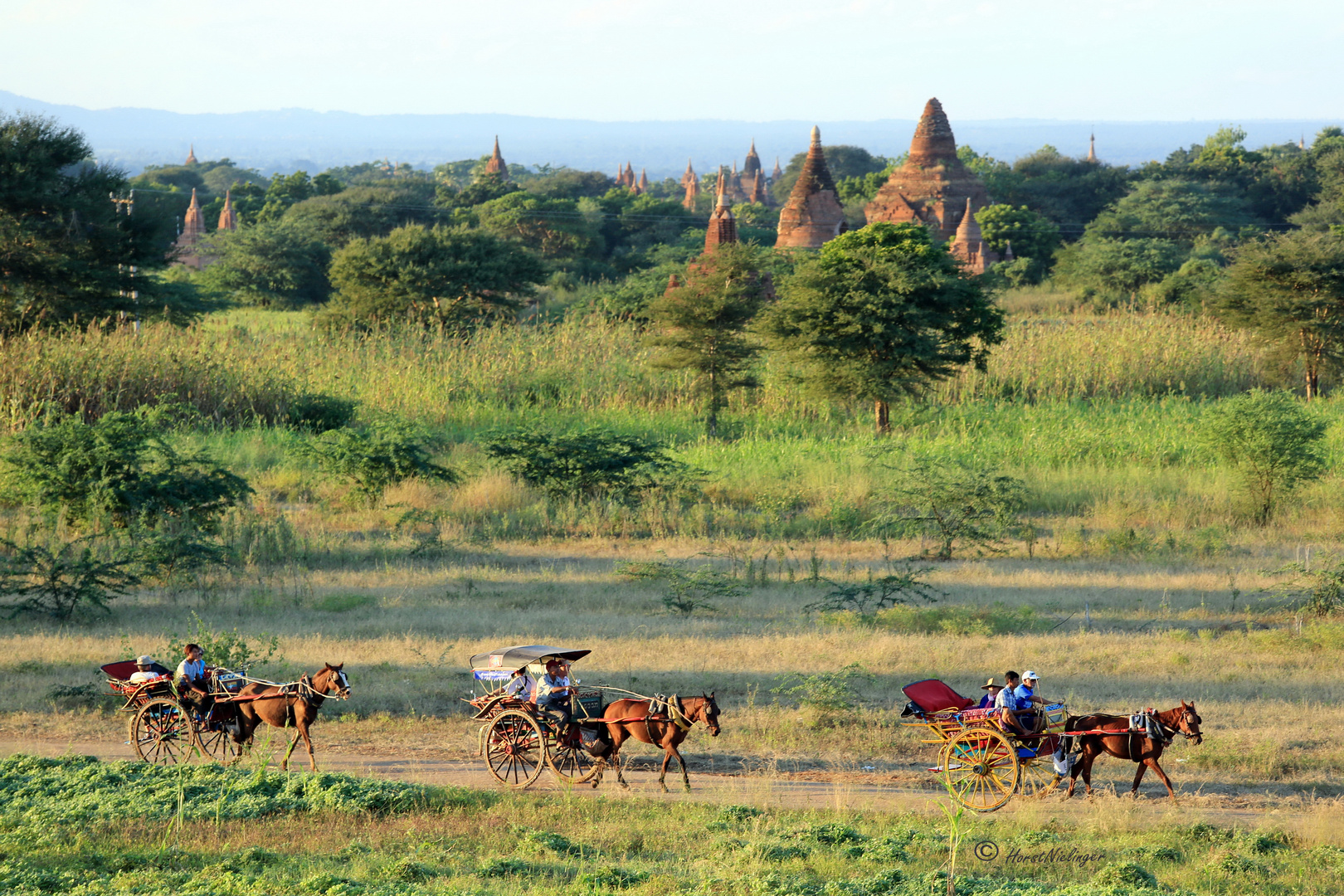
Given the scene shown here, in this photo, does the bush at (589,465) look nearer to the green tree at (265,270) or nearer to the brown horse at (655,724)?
the brown horse at (655,724)

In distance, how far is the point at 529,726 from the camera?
20.0 ft

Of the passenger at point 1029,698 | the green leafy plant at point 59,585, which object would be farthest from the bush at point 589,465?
the passenger at point 1029,698

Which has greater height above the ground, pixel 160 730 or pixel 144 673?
pixel 144 673

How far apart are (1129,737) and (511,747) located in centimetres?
294

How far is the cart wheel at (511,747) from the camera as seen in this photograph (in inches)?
240

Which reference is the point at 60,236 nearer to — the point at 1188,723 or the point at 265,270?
the point at 265,270

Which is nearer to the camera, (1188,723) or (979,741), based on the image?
(1188,723)

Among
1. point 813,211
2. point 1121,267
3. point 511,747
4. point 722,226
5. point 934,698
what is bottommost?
point 511,747

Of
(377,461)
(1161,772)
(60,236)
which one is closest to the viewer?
(1161,772)

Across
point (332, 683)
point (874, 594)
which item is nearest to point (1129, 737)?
point (332, 683)

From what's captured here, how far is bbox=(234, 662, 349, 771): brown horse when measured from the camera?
18.9 feet

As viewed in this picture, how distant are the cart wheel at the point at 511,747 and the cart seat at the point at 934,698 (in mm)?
1846

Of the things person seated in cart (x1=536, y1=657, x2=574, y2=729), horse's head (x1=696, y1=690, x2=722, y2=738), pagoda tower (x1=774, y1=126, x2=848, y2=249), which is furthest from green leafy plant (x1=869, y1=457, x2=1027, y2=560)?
pagoda tower (x1=774, y1=126, x2=848, y2=249)

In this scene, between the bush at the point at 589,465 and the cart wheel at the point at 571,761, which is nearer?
the cart wheel at the point at 571,761
